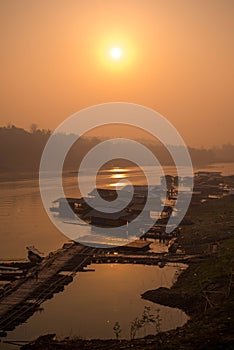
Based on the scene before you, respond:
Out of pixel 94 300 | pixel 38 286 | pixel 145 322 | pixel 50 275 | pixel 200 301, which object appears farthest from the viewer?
pixel 50 275

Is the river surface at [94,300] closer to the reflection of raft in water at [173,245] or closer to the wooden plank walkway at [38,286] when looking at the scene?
the wooden plank walkway at [38,286]

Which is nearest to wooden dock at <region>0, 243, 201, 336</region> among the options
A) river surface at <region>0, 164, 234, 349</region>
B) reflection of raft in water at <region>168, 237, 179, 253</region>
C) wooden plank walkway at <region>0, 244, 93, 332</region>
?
wooden plank walkway at <region>0, 244, 93, 332</region>

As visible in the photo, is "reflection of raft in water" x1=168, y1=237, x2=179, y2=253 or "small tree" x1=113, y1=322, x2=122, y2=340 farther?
"reflection of raft in water" x1=168, y1=237, x2=179, y2=253

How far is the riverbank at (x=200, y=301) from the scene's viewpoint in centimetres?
1288

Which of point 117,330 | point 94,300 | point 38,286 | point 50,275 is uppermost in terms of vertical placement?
point 50,275

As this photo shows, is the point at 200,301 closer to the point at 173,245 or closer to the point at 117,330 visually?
the point at 117,330

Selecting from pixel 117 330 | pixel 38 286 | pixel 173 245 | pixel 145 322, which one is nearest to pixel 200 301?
pixel 145 322

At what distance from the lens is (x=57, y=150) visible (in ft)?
558

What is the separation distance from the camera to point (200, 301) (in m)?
18.4

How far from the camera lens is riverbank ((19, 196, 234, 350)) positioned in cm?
1288

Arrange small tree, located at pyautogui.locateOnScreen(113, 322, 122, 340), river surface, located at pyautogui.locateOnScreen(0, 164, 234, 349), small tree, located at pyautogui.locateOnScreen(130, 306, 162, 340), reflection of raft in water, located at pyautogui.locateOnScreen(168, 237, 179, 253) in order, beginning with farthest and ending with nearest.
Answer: reflection of raft in water, located at pyautogui.locateOnScreen(168, 237, 179, 253), river surface, located at pyautogui.locateOnScreen(0, 164, 234, 349), small tree, located at pyautogui.locateOnScreen(130, 306, 162, 340), small tree, located at pyautogui.locateOnScreen(113, 322, 122, 340)

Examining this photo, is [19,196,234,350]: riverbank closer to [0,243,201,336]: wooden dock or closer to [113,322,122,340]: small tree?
[113,322,122,340]: small tree

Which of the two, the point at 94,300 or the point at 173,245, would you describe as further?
the point at 173,245

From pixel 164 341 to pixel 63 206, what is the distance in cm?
3823
